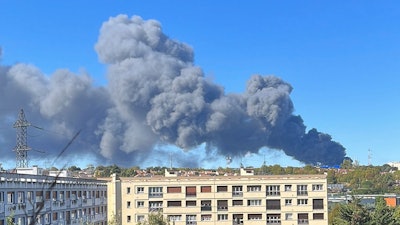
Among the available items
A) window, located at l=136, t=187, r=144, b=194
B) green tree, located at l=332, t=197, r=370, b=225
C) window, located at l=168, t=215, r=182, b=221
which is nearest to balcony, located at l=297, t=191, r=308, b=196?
green tree, located at l=332, t=197, r=370, b=225

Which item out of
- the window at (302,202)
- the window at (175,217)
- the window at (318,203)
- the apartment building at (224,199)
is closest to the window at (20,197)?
the apartment building at (224,199)

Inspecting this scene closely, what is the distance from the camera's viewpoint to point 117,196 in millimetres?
43406

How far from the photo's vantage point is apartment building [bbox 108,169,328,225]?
43.5 m

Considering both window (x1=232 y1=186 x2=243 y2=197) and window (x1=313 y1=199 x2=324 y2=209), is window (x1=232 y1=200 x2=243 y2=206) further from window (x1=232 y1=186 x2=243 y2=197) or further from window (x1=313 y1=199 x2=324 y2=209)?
window (x1=313 y1=199 x2=324 y2=209)

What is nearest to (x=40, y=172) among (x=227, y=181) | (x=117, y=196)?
(x=117, y=196)

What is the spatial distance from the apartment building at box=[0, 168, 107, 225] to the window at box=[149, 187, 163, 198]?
348 cm

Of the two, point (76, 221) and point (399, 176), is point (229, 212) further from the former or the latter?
point (399, 176)

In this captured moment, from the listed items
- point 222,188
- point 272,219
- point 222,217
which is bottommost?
point 272,219

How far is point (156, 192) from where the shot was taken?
43938 mm

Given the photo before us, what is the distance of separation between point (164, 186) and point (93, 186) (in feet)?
21.8

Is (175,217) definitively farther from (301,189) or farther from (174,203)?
(301,189)

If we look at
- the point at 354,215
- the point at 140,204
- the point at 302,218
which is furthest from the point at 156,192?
the point at 354,215

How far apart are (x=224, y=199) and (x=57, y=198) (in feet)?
54.6

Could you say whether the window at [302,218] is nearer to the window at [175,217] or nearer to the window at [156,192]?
the window at [175,217]
